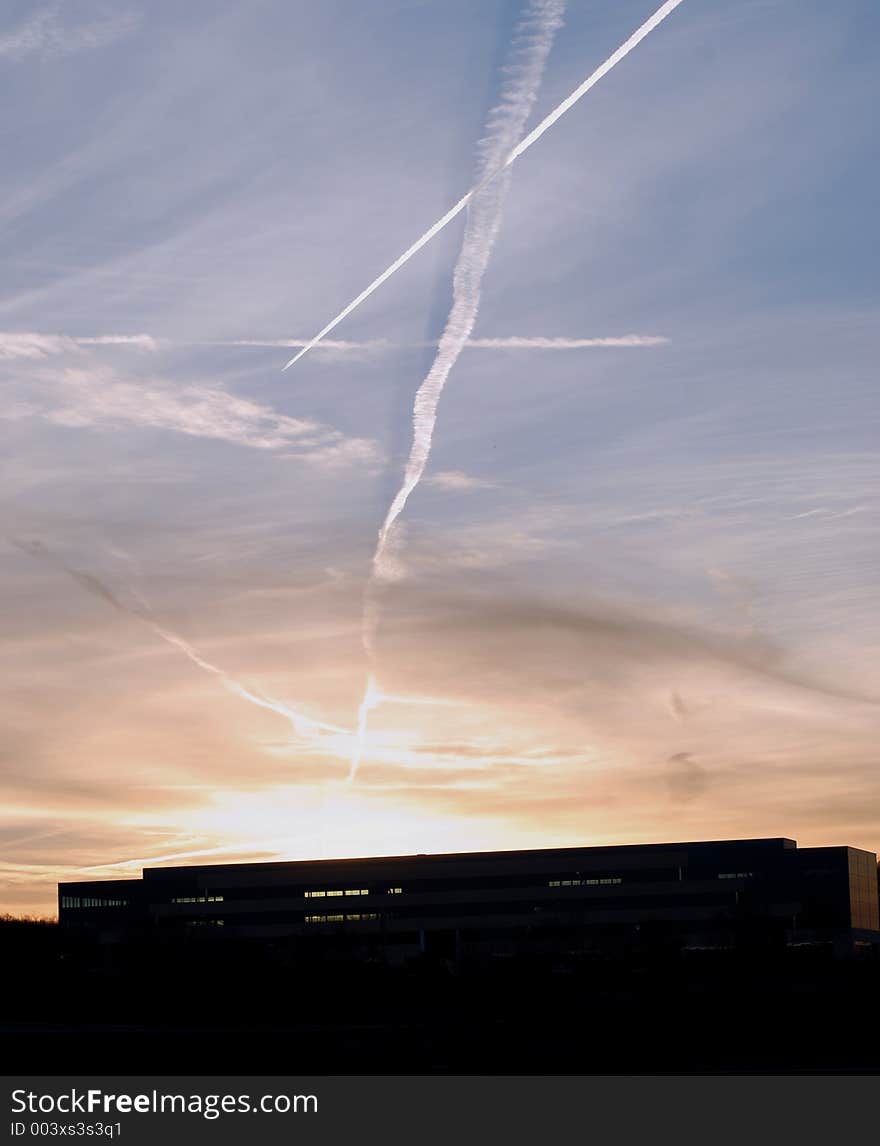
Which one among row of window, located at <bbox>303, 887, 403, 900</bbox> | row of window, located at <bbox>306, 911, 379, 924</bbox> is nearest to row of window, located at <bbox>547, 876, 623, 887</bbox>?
row of window, located at <bbox>303, 887, 403, 900</bbox>

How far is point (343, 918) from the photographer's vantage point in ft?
587

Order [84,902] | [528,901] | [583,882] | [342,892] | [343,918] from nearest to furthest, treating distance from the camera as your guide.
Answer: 1. [583,882]
2. [528,901]
3. [343,918]
4. [342,892]
5. [84,902]

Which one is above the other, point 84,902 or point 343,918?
point 84,902

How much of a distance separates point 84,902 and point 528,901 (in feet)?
203

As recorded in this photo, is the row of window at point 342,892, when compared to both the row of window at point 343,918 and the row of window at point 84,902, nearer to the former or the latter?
the row of window at point 343,918

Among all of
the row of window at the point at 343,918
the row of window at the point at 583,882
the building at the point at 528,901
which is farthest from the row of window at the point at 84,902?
the row of window at the point at 583,882

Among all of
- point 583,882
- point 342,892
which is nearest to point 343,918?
point 342,892

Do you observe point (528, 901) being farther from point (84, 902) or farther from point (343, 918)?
point (84, 902)

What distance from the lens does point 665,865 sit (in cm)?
16812

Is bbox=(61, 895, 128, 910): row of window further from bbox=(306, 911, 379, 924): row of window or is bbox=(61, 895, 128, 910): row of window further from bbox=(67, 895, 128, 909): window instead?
bbox=(306, 911, 379, 924): row of window

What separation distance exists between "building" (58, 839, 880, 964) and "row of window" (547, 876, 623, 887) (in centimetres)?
12
